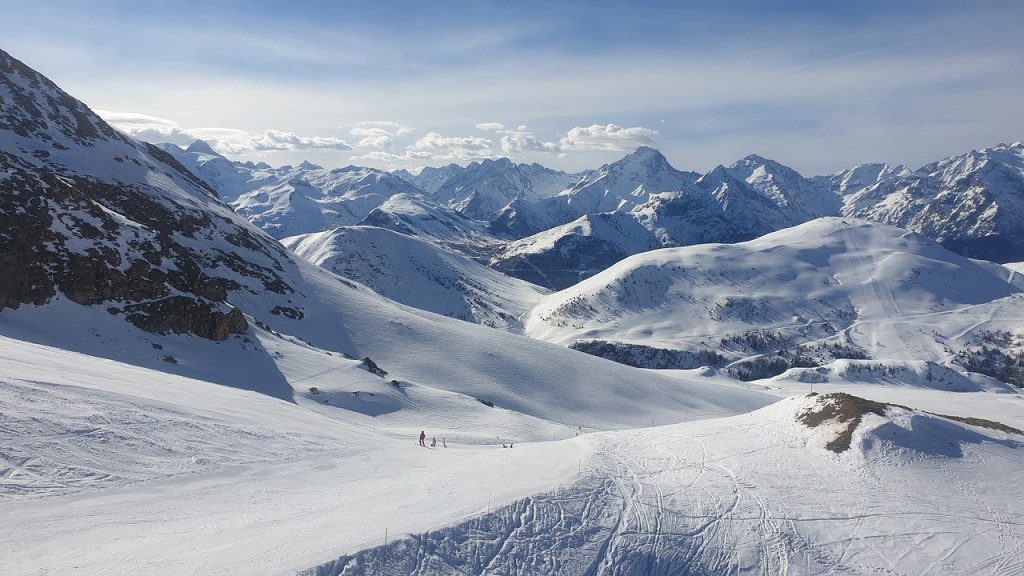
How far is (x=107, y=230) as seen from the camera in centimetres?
5444

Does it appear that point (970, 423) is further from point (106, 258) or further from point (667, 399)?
point (106, 258)

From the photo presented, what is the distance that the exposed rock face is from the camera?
47094 millimetres

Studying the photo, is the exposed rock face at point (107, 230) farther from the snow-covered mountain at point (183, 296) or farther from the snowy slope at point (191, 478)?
the snowy slope at point (191, 478)

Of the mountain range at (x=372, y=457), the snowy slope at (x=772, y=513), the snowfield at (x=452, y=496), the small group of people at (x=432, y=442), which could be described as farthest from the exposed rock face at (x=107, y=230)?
the snowy slope at (x=772, y=513)

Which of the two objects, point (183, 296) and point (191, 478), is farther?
point (183, 296)

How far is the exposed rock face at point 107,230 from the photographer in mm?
47094

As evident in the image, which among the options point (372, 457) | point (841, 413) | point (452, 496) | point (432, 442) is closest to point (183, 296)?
point (432, 442)

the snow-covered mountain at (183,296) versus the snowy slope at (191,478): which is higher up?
the snow-covered mountain at (183,296)

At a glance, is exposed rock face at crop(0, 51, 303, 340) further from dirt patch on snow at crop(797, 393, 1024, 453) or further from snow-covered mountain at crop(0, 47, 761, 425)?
dirt patch on snow at crop(797, 393, 1024, 453)

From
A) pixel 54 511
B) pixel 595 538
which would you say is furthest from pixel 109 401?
pixel 595 538

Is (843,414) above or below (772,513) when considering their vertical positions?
above

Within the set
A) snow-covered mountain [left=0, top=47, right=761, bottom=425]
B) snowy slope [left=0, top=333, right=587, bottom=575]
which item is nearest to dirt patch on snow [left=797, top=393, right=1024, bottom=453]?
snowy slope [left=0, top=333, right=587, bottom=575]

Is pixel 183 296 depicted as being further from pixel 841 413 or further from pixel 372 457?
pixel 841 413

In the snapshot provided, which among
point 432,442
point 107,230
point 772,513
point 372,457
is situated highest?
point 107,230
